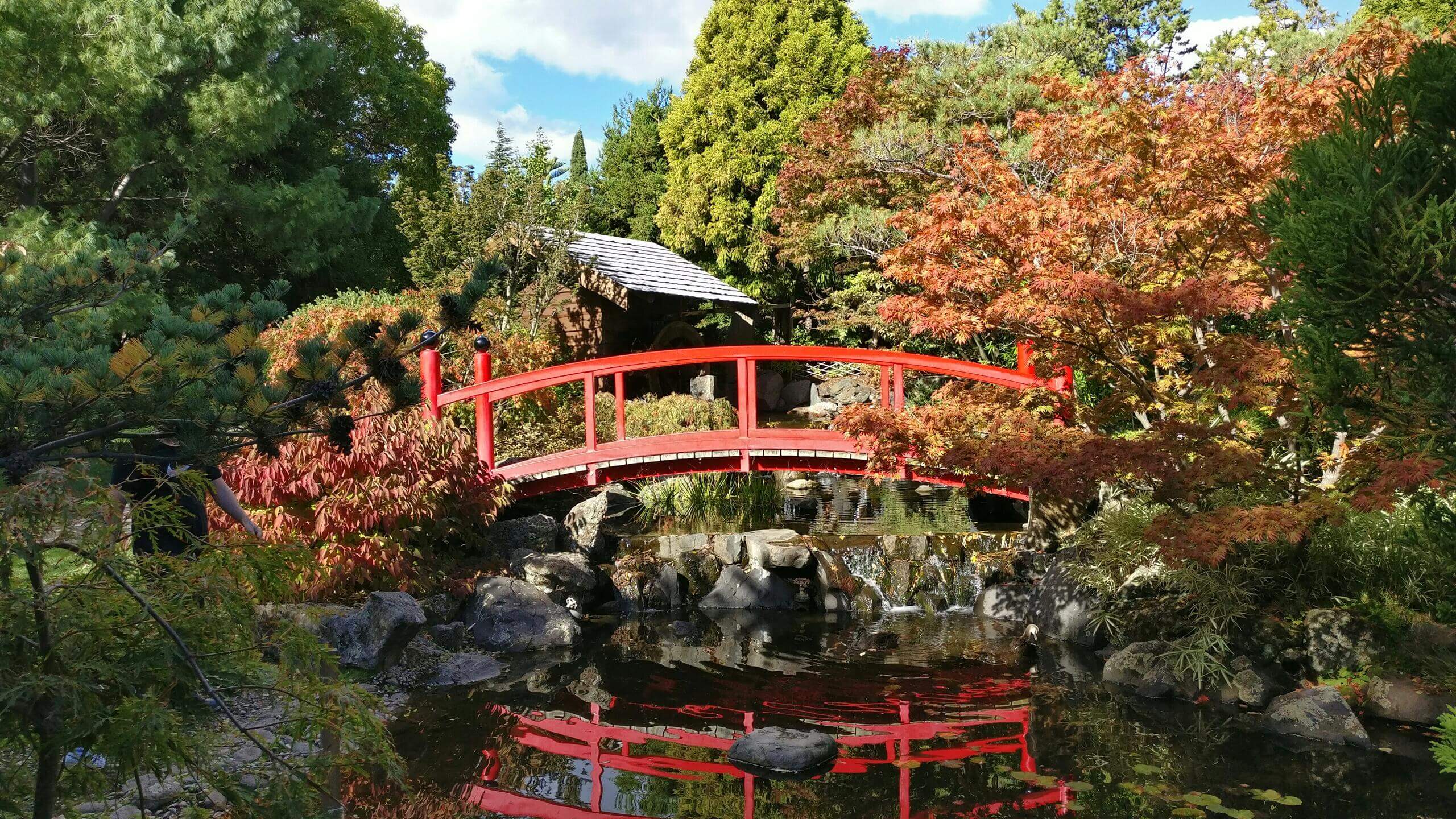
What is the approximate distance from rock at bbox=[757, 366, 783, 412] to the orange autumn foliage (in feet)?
29.7

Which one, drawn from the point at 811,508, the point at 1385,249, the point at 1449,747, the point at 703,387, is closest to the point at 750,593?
the point at 811,508

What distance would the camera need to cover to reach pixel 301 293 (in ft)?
57.2

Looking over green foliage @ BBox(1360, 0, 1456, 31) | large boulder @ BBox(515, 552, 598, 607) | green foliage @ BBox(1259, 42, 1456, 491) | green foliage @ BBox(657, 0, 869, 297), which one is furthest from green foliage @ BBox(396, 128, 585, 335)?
green foliage @ BBox(1360, 0, 1456, 31)

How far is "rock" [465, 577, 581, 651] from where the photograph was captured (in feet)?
23.1

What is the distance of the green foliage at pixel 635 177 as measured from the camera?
70.5 feet

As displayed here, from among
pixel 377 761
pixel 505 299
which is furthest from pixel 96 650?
pixel 505 299

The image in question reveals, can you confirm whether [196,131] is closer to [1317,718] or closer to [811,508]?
[811,508]

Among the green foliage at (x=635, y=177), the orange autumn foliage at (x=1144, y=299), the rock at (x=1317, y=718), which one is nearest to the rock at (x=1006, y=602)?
the orange autumn foliage at (x=1144, y=299)

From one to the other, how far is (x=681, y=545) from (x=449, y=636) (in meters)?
2.62

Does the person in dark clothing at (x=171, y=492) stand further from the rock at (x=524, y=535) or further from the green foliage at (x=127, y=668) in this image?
the rock at (x=524, y=535)

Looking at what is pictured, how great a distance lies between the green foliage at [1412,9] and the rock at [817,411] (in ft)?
40.6

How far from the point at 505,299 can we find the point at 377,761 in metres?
11.0

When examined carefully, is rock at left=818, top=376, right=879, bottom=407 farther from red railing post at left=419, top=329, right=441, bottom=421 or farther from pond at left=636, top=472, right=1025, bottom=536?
red railing post at left=419, top=329, right=441, bottom=421

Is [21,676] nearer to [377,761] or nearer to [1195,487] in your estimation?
[377,761]
